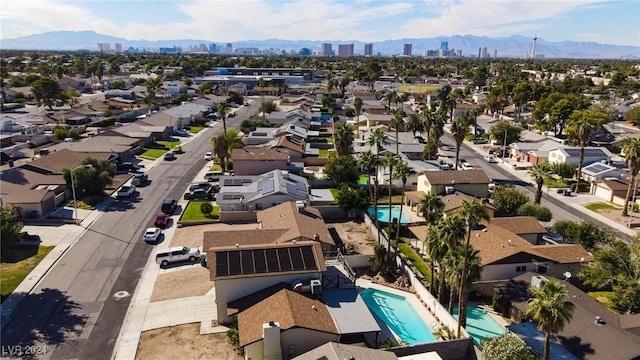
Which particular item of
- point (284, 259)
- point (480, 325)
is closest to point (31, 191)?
point (284, 259)

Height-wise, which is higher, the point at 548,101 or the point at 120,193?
the point at 548,101

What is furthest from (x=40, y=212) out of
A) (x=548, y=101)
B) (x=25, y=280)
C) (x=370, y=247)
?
(x=548, y=101)

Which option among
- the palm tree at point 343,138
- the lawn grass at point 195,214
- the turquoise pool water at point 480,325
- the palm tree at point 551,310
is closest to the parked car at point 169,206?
the lawn grass at point 195,214

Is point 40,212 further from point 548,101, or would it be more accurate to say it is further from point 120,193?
point 548,101

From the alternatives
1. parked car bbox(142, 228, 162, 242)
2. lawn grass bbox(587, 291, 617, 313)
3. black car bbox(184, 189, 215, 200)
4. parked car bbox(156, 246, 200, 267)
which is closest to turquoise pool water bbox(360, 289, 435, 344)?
lawn grass bbox(587, 291, 617, 313)

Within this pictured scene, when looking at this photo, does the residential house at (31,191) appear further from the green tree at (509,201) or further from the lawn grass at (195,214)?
the green tree at (509,201)

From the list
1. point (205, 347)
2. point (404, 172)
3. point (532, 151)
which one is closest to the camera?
point (205, 347)

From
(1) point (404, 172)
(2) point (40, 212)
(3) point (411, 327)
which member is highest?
(1) point (404, 172)
